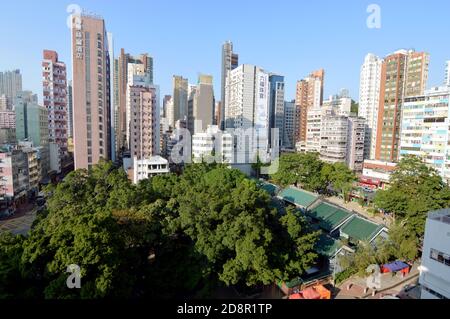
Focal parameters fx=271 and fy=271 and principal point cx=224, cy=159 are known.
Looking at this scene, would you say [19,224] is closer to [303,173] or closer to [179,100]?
[303,173]

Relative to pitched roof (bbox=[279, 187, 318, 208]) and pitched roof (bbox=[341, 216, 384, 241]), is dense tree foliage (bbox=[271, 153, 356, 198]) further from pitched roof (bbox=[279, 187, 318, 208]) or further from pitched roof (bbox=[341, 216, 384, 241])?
pitched roof (bbox=[341, 216, 384, 241])

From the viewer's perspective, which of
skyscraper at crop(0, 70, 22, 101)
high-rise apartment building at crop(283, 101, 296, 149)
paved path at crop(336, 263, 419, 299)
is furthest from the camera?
skyscraper at crop(0, 70, 22, 101)

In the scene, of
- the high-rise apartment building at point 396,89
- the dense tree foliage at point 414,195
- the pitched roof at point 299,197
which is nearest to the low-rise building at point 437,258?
the dense tree foliage at point 414,195

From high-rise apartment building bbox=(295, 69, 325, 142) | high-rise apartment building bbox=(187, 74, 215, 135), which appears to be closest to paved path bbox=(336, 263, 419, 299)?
high-rise apartment building bbox=(187, 74, 215, 135)

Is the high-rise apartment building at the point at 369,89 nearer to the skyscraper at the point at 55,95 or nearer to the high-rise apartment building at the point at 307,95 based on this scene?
the high-rise apartment building at the point at 307,95

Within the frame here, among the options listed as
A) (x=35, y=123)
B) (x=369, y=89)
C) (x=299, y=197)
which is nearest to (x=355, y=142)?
(x=369, y=89)

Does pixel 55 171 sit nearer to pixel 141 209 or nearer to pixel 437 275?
pixel 141 209

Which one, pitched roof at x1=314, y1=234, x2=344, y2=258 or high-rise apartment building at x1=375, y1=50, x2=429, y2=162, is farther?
high-rise apartment building at x1=375, y1=50, x2=429, y2=162
